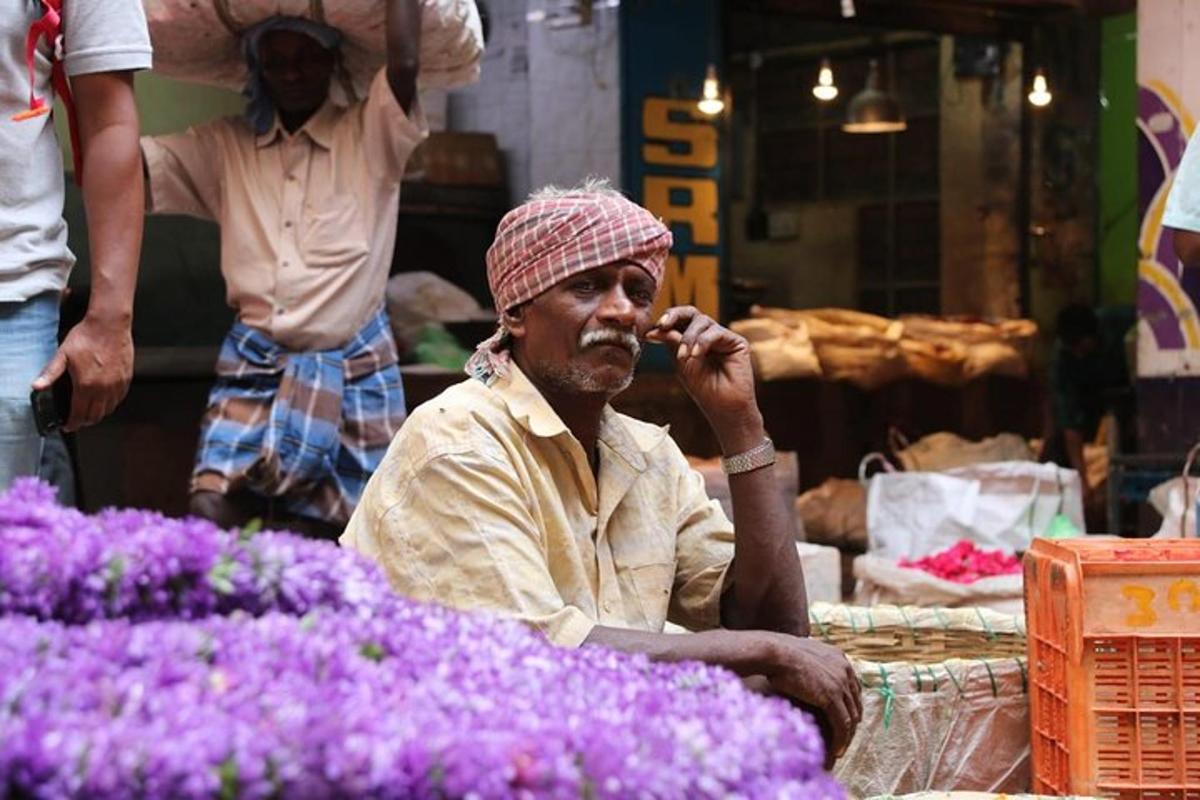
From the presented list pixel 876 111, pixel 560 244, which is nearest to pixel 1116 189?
pixel 876 111

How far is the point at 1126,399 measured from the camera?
32.1 feet

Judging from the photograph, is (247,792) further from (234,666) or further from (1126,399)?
(1126,399)

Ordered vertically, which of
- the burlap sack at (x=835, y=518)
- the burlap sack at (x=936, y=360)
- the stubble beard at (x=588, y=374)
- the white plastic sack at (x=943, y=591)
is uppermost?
the stubble beard at (x=588, y=374)

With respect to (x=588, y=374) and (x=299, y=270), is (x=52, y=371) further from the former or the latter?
(x=299, y=270)

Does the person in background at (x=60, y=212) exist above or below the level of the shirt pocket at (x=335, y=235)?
above

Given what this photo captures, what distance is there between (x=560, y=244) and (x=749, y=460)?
0.46m

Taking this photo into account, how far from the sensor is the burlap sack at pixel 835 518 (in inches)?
324

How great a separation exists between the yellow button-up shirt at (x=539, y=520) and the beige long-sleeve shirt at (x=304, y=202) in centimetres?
196

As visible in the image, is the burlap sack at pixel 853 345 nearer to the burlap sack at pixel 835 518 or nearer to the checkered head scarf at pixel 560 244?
the burlap sack at pixel 835 518

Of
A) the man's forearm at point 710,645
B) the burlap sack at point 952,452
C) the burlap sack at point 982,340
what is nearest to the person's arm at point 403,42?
the man's forearm at point 710,645

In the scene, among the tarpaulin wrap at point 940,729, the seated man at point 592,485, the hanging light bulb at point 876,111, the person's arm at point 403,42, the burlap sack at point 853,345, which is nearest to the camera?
the seated man at point 592,485

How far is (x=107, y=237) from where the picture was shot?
2732 millimetres

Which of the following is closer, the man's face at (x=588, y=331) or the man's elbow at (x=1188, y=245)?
the man's face at (x=588, y=331)

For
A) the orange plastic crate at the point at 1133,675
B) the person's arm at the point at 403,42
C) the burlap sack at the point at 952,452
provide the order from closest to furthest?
the orange plastic crate at the point at 1133,675, the person's arm at the point at 403,42, the burlap sack at the point at 952,452
